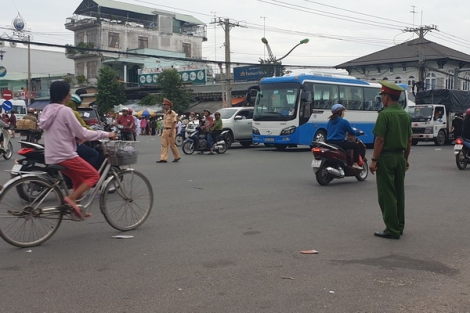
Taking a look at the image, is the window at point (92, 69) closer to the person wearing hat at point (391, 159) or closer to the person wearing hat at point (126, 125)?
the person wearing hat at point (126, 125)

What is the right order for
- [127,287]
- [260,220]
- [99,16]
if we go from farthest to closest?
[99,16] → [260,220] → [127,287]

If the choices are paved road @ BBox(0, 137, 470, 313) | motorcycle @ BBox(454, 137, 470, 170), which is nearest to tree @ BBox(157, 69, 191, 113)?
motorcycle @ BBox(454, 137, 470, 170)

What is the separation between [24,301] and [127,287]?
80 centimetres

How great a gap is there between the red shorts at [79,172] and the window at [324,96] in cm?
1652

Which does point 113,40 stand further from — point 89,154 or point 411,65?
point 89,154

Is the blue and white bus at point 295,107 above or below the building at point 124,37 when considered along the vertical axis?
below

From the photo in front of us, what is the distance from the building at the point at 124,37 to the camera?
215 feet

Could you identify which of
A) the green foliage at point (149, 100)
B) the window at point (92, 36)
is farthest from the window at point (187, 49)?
the green foliage at point (149, 100)

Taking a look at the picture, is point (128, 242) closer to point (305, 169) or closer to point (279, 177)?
point (279, 177)

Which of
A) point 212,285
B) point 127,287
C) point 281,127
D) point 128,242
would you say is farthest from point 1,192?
point 281,127

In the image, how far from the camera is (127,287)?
178 inches

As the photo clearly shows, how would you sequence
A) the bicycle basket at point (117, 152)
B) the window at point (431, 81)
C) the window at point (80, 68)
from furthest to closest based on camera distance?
the window at point (80, 68) < the window at point (431, 81) < the bicycle basket at point (117, 152)

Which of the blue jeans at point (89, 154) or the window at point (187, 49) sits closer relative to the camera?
the blue jeans at point (89, 154)

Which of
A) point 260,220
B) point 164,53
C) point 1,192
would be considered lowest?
point 260,220
